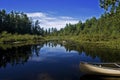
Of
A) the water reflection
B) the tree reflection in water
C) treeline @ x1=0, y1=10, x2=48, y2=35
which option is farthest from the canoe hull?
treeline @ x1=0, y1=10, x2=48, y2=35

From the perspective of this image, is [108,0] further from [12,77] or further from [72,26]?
[72,26]

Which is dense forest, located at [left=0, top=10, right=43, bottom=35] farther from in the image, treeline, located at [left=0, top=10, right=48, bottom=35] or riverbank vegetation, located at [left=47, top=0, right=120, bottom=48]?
riverbank vegetation, located at [left=47, top=0, right=120, bottom=48]

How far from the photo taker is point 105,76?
22.1 metres

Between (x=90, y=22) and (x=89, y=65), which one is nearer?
(x=89, y=65)

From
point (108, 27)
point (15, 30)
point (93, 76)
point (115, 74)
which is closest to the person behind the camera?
point (115, 74)

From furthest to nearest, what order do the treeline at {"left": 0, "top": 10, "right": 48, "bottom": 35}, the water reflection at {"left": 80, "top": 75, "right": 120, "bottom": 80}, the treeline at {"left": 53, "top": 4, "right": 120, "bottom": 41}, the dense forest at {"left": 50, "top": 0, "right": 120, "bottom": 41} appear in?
the treeline at {"left": 0, "top": 10, "right": 48, "bottom": 35}
the treeline at {"left": 53, "top": 4, "right": 120, "bottom": 41}
the dense forest at {"left": 50, "top": 0, "right": 120, "bottom": 41}
the water reflection at {"left": 80, "top": 75, "right": 120, "bottom": 80}

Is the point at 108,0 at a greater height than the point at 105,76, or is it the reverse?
the point at 108,0

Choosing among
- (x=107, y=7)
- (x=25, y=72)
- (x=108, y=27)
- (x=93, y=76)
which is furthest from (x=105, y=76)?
(x=108, y=27)

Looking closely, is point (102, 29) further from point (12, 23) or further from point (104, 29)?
point (12, 23)

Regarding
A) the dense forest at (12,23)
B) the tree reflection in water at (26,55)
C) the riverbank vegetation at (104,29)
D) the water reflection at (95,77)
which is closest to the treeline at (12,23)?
the dense forest at (12,23)

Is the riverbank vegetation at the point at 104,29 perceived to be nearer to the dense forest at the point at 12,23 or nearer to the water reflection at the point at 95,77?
the water reflection at the point at 95,77

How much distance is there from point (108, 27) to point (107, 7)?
64.9 metres

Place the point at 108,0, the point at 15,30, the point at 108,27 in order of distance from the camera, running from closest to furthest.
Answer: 1. the point at 108,0
2. the point at 108,27
3. the point at 15,30

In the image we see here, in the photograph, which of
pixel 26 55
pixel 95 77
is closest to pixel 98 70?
pixel 95 77
